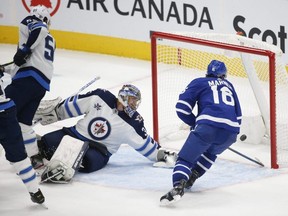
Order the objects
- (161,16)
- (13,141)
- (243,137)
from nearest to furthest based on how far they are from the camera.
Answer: (13,141), (243,137), (161,16)

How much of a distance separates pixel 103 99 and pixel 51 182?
0.71 m

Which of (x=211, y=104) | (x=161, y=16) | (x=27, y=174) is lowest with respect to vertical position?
(x=27, y=174)

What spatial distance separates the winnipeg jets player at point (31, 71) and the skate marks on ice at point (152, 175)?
51 centimetres

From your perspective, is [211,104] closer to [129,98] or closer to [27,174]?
[129,98]

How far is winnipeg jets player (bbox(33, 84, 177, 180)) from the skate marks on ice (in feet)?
0.35

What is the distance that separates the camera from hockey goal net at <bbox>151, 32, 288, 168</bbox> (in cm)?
736

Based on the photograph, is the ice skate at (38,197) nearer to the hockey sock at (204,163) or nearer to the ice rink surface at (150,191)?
the ice rink surface at (150,191)

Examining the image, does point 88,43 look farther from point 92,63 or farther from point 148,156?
point 148,156

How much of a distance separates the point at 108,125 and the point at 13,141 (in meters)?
1.07

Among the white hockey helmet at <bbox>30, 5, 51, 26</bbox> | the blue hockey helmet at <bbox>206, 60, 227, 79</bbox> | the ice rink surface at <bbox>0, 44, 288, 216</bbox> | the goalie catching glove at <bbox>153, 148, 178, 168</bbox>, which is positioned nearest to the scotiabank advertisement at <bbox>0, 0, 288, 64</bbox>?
the ice rink surface at <bbox>0, 44, 288, 216</bbox>

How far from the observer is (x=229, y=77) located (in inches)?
320

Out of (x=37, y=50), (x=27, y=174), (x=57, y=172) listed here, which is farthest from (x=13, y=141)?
(x=37, y=50)

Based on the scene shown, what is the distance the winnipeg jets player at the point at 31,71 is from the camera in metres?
7.01

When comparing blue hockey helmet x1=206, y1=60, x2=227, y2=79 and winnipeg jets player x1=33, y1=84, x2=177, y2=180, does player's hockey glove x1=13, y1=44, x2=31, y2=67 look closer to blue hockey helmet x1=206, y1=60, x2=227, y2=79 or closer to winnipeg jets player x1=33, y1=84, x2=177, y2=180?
winnipeg jets player x1=33, y1=84, x2=177, y2=180
